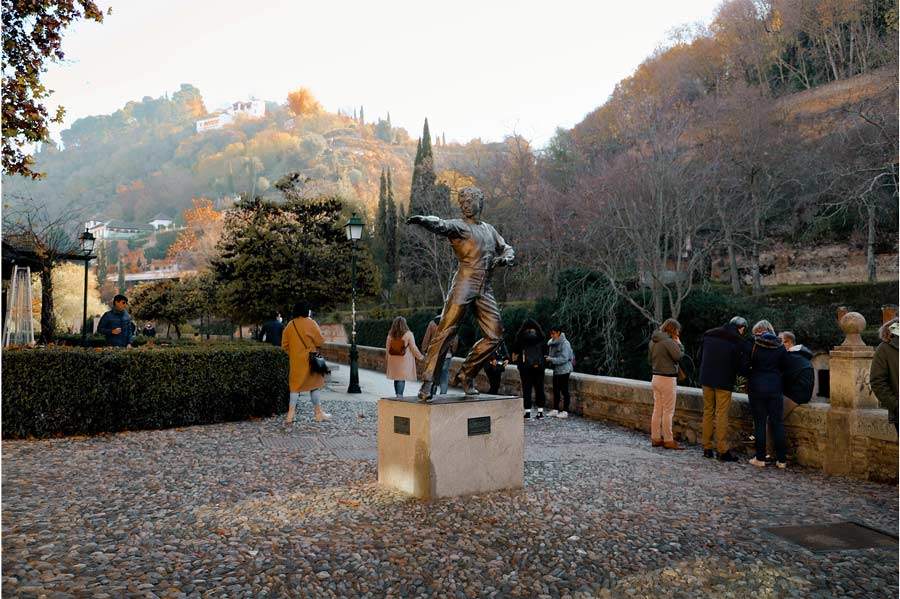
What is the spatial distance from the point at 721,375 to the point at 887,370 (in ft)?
7.52

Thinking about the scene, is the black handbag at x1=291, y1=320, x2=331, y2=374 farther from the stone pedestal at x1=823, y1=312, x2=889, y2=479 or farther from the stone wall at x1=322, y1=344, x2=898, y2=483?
the stone pedestal at x1=823, y1=312, x2=889, y2=479

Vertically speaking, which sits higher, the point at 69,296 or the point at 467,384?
the point at 69,296

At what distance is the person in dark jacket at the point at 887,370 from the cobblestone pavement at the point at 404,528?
983 millimetres

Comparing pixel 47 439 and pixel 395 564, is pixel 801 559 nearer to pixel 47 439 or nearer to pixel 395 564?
pixel 395 564

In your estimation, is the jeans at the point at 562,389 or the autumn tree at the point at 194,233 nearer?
the jeans at the point at 562,389

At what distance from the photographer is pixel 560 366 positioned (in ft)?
34.8

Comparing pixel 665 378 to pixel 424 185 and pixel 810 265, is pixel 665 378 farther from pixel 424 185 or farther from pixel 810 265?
pixel 424 185

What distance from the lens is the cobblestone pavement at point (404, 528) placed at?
371 cm

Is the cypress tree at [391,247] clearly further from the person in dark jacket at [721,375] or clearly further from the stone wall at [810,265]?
the person in dark jacket at [721,375]

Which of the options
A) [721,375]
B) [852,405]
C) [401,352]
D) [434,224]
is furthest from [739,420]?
[401,352]

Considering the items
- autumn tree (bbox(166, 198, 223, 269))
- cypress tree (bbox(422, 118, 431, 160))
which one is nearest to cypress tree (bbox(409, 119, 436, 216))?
cypress tree (bbox(422, 118, 431, 160))

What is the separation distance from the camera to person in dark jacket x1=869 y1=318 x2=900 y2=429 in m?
5.07

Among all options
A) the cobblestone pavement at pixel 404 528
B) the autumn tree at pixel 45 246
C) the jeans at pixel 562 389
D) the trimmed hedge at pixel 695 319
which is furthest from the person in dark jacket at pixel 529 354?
the autumn tree at pixel 45 246

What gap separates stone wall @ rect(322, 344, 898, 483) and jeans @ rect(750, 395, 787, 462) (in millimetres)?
269
